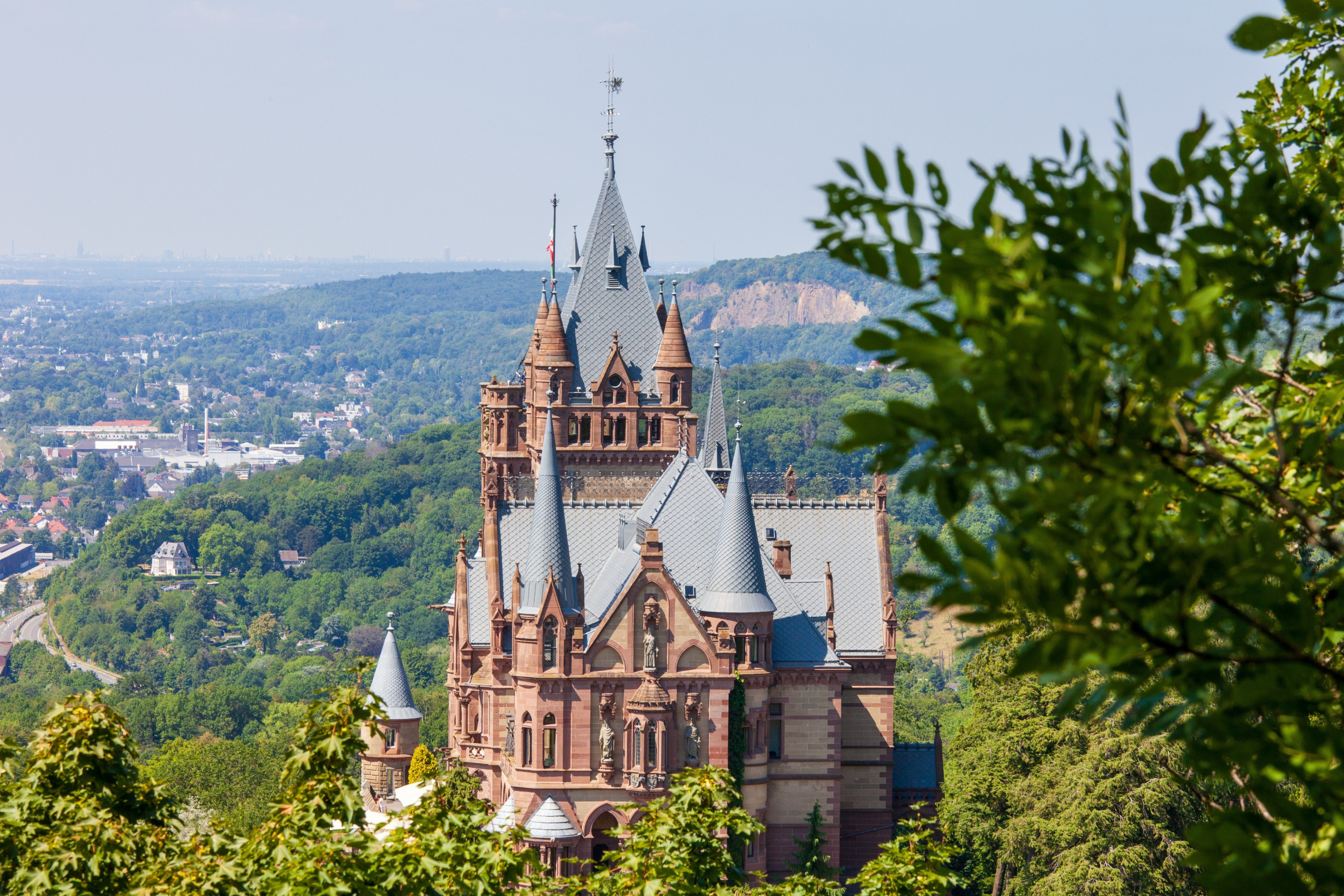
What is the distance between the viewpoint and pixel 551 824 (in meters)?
49.8

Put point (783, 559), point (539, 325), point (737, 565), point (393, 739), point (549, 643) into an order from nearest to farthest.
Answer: point (549, 643) < point (737, 565) < point (783, 559) < point (539, 325) < point (393, 739)

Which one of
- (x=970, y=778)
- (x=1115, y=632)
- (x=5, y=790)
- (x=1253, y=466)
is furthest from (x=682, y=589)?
(x=1115, y=632)

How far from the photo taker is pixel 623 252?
226 feet

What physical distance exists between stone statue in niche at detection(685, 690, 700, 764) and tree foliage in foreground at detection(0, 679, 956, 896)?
73.5 ft

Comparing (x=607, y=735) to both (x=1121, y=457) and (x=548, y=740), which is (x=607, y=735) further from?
(x=1121, y=457)

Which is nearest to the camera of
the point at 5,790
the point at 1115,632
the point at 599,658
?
the point at 1115,632

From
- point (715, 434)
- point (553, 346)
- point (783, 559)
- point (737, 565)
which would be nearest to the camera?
point (737, 565)

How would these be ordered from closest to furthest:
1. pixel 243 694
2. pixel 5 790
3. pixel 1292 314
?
pixel 1292 314
pixel 5 790
pixel 243 694

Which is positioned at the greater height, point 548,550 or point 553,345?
point 553,345

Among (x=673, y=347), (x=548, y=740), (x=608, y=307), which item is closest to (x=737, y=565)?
(x=548, y=740)

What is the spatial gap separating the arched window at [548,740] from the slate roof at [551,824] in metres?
1.27

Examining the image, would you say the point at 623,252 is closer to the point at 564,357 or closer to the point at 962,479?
the point at 564,357

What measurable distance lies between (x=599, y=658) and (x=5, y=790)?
87.4ft

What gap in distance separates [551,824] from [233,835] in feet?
83.7
